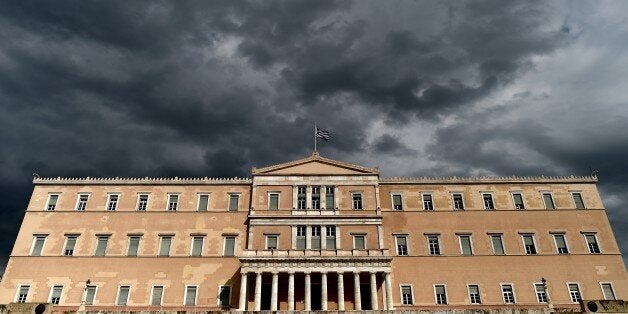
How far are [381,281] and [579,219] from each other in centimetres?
1951

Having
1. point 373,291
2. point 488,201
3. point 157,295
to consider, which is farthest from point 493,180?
point 157,295

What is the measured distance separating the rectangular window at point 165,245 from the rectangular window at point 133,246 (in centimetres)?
209

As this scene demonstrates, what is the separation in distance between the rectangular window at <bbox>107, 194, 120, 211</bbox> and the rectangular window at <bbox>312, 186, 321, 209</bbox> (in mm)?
18409

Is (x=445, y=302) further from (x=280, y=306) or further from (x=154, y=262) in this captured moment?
(x=154, y=262)

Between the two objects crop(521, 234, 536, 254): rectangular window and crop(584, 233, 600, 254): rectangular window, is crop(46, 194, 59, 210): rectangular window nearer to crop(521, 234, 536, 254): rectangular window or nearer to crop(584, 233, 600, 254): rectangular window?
crop(521, 234, 536, 254): rectangular window

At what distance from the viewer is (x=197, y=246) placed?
41.4 metres

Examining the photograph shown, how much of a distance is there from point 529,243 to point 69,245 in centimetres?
4087

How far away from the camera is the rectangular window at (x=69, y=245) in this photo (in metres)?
41.2

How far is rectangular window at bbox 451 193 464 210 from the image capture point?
43.3 m

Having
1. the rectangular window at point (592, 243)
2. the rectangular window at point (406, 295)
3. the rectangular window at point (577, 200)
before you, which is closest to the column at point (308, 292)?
the rectangular window at point (406, 295)

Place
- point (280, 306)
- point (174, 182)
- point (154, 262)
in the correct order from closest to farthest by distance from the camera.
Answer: point (280, 306) < point (154, 262) < point (174, 182)

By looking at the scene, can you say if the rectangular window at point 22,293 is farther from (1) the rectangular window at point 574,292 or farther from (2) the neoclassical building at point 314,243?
(1) the rectangular window at point 574,292

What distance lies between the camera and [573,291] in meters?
39.2

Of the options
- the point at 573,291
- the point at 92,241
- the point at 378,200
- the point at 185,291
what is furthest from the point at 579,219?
the point at 92,241
